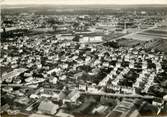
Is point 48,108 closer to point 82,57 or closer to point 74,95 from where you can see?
point 74,95

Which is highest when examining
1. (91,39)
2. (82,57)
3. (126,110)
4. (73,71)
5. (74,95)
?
(91,39)

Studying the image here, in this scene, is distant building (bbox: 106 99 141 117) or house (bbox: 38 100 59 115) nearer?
distant building (bbox: 106 99 141 117)

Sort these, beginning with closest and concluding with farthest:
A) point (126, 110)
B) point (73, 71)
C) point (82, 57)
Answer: point (126, 110), point (73, 71), point (82, 57)

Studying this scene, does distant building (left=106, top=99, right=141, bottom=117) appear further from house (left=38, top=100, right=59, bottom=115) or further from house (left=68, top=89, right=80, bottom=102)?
house (left=38, top=100, right=59, bottom=115)

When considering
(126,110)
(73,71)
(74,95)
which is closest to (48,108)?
(74,95)

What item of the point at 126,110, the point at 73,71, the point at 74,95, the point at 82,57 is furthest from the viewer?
the point at 82,57

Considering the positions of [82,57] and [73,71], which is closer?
[73,71]

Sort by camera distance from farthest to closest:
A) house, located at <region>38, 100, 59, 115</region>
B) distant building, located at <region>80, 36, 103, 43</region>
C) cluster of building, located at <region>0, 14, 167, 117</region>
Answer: distant building, located at <region>80, 36, 103, 43</region> < cluster of building, located at <region>0, 14, 167, 117</region> < house, located at <region>38, 100, 59, 115</region>

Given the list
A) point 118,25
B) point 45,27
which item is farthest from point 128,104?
point 45,27

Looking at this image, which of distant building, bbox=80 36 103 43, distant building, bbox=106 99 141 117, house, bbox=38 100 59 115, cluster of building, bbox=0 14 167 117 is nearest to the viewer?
distant building, bbox=106 99 141 117

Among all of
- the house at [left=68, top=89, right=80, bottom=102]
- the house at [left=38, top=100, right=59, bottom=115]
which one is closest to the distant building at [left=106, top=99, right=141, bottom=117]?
the house at [left=68, top=89, right=80, bottom=102]
